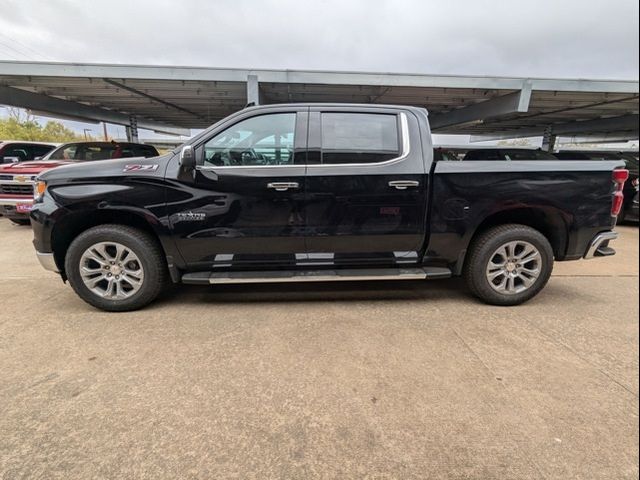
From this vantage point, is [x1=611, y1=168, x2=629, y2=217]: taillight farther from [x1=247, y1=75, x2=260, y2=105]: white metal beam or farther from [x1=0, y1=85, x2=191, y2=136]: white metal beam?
[x1=0, y1=85, x2=191, y2=136]: white metal beam

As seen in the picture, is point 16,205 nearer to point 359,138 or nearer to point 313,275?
point 313,275

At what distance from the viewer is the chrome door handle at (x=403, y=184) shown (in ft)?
11.3

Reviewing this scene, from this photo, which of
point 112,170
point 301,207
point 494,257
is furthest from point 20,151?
point 494,257

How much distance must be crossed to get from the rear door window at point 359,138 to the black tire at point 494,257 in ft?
4.20

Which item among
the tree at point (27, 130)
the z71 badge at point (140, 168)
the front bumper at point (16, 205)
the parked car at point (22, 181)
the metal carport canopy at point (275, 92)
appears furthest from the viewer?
the metal carport canopy at point (275, 92)

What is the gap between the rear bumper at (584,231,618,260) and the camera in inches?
145

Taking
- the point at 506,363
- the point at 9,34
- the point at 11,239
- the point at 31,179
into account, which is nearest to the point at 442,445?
the point at 506,363

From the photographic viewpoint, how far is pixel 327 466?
181 cm

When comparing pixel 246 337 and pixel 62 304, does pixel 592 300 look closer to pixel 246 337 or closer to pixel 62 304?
pixel 246 337

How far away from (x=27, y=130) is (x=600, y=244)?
9.18m

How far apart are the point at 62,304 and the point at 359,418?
333 centimetres

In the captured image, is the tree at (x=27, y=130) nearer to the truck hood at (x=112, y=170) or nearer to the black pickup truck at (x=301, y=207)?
the truck hood at (x=112, y=170)

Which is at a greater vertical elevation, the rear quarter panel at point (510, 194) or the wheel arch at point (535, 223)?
the rear quarter panel at point (510, 194)

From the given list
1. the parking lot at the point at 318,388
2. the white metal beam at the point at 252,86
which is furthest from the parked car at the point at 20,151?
the parking lot at the point at 318,388
